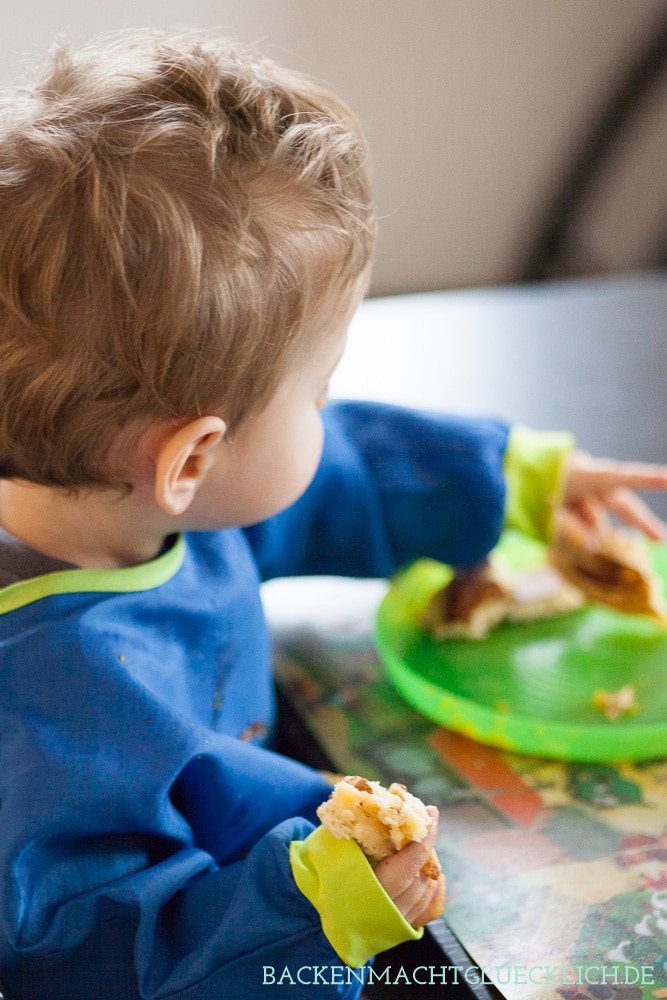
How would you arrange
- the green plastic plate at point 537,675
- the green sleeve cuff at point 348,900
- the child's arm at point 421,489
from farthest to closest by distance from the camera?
1. the child's arm at point 421,489
2. the green plastic plate at point 537,675
3. the green sleeve cuff at point 348,900

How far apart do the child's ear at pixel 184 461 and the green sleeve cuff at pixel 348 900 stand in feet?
0.55

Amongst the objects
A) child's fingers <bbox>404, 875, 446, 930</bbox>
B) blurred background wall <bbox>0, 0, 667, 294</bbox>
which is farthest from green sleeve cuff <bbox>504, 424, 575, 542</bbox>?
blurred background wall <bbox>0, 0, 667, 294</bbox>

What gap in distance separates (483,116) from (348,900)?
1.75 m

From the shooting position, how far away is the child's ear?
469 millimetres

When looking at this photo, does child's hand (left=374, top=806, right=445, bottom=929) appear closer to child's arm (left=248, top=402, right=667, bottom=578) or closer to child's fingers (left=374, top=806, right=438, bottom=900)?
child's fingers (left=374, top=806, right=438, bottom=900)

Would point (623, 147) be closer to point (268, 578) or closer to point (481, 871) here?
point (268, 578)

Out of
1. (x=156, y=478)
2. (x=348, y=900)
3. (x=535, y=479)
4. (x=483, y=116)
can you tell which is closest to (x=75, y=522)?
(x=156, y=478)

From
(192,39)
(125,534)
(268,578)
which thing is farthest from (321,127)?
(268,578)

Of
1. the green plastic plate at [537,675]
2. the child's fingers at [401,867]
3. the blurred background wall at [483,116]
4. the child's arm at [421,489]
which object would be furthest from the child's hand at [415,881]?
the blurred background wall at [483,116]

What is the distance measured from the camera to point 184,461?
479 mm

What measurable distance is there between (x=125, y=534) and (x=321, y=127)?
23cm

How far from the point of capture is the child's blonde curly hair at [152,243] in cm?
43

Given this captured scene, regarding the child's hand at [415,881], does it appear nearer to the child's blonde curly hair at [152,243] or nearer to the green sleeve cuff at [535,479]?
the child's blonde curly hair at [152,243]

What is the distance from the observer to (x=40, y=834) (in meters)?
0.46
